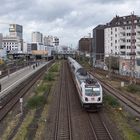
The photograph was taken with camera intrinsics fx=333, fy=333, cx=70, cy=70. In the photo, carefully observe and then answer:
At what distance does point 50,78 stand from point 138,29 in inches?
2300

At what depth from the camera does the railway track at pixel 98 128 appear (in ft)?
72.1

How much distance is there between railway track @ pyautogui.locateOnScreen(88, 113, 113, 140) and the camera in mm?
21987

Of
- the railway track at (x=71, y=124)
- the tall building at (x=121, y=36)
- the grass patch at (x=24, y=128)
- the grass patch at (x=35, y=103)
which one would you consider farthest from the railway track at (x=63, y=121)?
the tall building at (x=121, y=36)

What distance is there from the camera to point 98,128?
24.7 metres

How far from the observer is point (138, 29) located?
117 metres

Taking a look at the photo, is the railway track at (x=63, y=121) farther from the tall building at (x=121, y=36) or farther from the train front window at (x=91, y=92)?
the tall building at (x=121, y=36)

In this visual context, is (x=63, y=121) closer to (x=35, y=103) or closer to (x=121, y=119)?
(x=121, y=119)

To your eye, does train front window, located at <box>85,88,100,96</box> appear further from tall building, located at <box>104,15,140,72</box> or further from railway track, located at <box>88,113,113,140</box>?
tall building, located at <box>104,15,140,72</box>

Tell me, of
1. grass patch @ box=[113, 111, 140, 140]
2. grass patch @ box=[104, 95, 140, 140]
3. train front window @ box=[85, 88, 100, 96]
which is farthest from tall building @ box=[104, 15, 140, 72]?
grass patch @ box=[113, 111, 140, 140]

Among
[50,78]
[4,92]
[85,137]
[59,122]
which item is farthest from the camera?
[50,78]

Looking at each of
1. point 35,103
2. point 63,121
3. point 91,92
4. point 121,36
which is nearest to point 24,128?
point 63,121

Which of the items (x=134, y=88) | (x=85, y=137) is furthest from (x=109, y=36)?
(x=85, y=137)

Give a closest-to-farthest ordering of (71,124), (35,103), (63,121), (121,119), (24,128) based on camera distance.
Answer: (24,128)
(71,124)
(63,121)
(121,119)
(35,103)

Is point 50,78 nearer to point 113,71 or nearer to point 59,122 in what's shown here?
point 113,71
